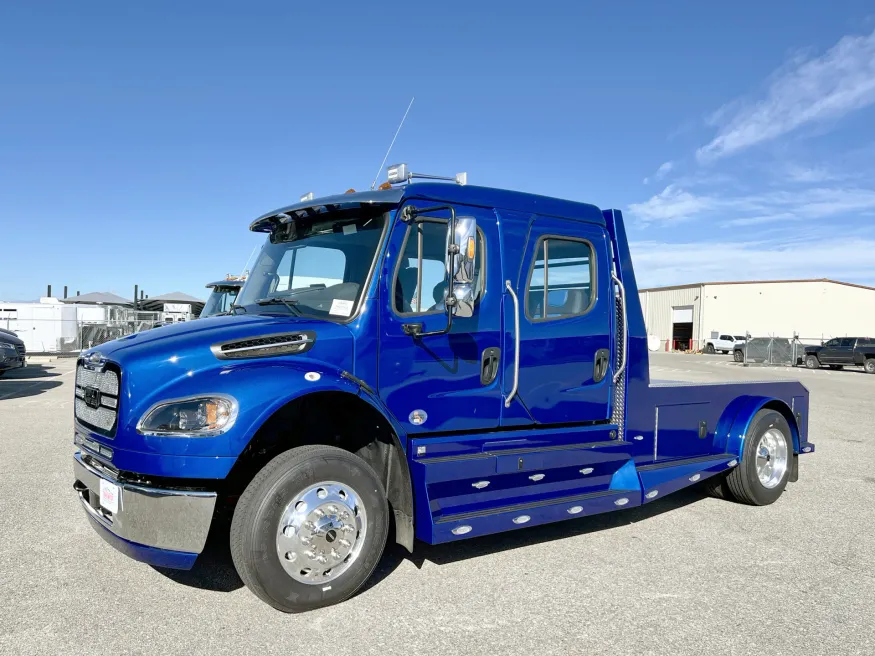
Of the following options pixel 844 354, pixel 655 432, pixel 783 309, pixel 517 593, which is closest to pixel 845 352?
pixel 844 354

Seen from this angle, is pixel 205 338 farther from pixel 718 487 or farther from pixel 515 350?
pixel 718 487

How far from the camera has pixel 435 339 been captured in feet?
13.1

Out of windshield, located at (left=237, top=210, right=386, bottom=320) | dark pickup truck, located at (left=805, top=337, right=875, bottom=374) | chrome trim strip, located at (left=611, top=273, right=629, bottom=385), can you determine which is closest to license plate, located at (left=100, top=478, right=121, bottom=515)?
windshield, located at (left=237, top=210, right=386, bottom=320)

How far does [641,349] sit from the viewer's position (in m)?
5.07

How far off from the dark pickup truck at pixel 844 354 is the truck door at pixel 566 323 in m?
30.6

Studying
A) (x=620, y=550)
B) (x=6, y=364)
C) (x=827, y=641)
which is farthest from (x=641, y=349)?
(x=6, y=364)

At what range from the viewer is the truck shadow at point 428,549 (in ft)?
13.1

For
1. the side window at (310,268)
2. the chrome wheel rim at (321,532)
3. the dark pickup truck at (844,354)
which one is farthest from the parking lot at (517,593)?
the dark pickup truck at (844,354)

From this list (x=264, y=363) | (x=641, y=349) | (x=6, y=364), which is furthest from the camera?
(x=6, y=364)

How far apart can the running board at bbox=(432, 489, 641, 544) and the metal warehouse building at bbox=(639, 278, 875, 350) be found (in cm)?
5161

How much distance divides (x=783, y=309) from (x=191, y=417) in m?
57.9

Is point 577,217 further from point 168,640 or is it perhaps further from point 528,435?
point 168,640

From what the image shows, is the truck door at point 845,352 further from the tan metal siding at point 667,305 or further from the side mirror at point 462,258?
the side mirror at point 462,258

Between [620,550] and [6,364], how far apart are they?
51.5 ft
